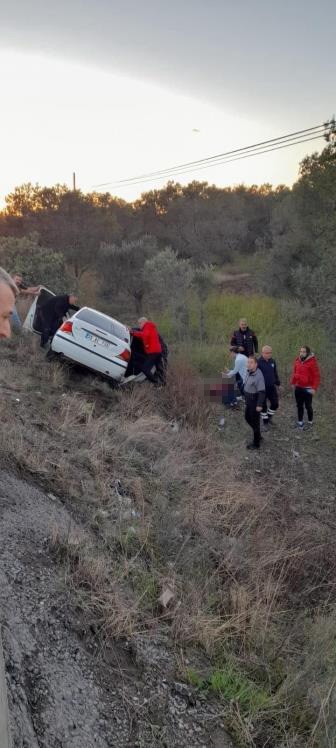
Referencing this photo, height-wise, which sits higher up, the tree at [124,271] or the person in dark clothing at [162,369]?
the tree at [124,271]

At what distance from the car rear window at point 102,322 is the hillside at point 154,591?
241 cm

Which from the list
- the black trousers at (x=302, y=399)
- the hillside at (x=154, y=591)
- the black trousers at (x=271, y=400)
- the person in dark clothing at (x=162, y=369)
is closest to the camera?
the hillside at (x=154, y=591)

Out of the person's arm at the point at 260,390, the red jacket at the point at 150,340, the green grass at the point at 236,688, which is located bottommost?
the green grass at the point at 236,688

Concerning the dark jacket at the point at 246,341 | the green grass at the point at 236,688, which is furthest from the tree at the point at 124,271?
the green grass at the point at 236,688

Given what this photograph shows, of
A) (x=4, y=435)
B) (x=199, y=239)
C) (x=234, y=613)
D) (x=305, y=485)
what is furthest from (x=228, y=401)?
(x=199, y=239)

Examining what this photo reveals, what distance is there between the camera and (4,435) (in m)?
5.71

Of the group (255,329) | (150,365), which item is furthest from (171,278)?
(150,365)

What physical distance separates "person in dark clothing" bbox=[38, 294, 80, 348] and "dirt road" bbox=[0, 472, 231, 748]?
25.3 feet

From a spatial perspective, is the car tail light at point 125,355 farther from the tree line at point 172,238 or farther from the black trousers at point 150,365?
the tree line at point 172,238

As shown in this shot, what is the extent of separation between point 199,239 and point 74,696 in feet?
94.4

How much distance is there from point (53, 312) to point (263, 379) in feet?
15.8

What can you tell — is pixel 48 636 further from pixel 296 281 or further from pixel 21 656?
pixel 296 281

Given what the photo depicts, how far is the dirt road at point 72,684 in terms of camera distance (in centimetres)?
261

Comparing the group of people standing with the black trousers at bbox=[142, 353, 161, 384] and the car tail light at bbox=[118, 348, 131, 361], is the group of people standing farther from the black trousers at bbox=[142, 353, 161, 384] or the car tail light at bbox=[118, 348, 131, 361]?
the car tail light at bbox=[118, 348, 131, 361]
